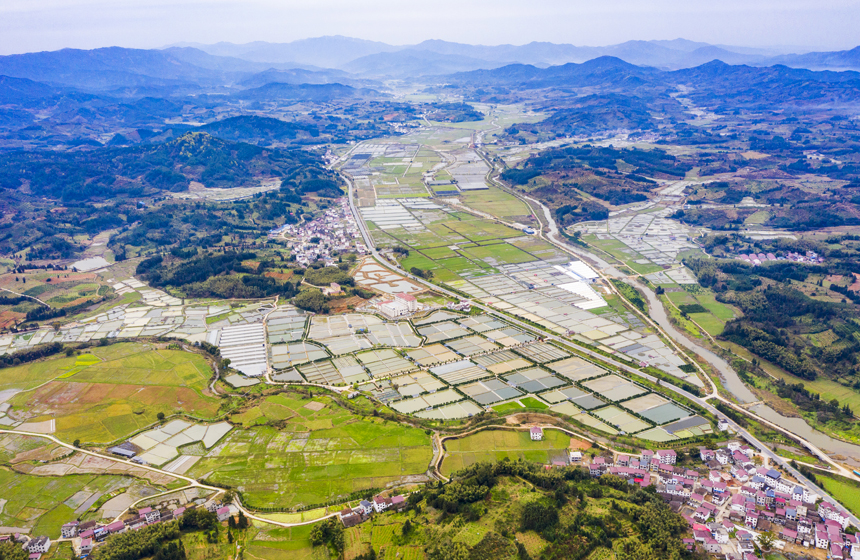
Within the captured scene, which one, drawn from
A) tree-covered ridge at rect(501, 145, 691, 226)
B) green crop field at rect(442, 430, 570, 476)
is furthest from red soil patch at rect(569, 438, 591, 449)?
tree-covered ridge at rect(501, 145, 691, 226)

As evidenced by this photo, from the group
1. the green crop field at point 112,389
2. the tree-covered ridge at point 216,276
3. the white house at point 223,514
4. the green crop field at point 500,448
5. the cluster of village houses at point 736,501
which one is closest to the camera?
the cluster of village houses at point 736,501

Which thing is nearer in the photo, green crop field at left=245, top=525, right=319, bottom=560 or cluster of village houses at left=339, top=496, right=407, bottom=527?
green crop field at left=245, top=525, right=319, bottom=560

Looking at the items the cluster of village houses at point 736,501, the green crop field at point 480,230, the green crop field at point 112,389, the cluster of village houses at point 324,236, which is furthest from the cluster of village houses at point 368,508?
the green crop field at point 480,230

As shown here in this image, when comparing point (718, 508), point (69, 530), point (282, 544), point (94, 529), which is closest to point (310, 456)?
point (282, 544)

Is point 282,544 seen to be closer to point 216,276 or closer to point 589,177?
point 216,276

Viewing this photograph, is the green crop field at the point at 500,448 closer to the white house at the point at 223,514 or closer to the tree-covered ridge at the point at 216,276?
the white house at the point at 223,514

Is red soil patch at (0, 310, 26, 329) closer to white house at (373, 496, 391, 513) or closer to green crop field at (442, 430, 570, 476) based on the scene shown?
white house at (373, 496, 391, 513)
